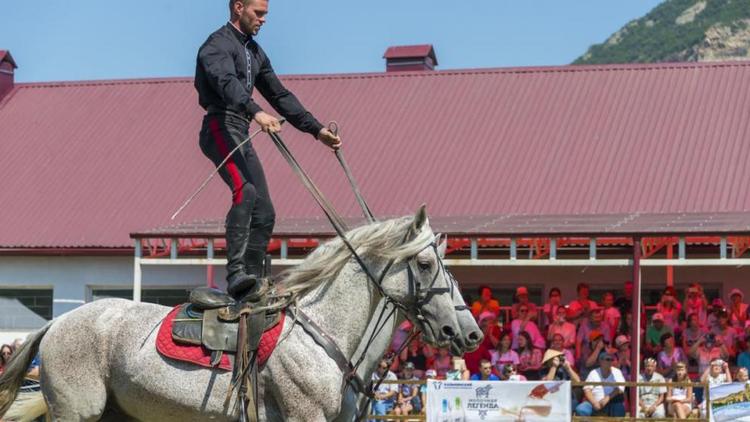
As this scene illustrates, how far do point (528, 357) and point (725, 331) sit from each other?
7.89 ft

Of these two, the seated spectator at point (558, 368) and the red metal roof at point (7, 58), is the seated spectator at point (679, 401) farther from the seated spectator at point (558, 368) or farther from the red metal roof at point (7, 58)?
the red metal roof at point (7, 58)

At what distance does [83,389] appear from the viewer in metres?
7.77

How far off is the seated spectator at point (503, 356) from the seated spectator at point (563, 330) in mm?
542

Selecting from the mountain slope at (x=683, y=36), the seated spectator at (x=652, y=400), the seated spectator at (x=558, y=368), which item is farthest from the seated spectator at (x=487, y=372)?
the mountain slope at (x=683, y=36)

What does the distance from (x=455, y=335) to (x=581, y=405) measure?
8168 millimetres

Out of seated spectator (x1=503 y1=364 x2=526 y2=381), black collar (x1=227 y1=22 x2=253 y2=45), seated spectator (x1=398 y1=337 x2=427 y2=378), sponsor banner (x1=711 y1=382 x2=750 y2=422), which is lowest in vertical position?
sponsor banner (x1=711 y1=382 x2=750 y2=422)

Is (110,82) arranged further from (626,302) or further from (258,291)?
(258,291)

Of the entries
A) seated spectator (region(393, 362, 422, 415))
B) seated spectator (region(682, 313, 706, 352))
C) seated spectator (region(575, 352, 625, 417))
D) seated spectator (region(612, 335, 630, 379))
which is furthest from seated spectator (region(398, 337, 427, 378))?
seated spectator (region(682, 313, 706, 352))

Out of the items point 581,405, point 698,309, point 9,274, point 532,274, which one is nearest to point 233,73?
point 581,405

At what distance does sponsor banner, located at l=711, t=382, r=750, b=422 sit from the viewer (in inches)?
550

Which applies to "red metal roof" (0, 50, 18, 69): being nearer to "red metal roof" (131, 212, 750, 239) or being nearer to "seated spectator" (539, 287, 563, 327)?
"red metal roof" (131, 212, 750, 239)

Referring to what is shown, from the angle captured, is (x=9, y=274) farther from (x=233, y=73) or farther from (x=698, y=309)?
(x=233, y=73)

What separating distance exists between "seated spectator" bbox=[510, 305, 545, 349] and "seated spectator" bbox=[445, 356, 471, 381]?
2.29ft

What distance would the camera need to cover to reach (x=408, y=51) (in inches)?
1223
